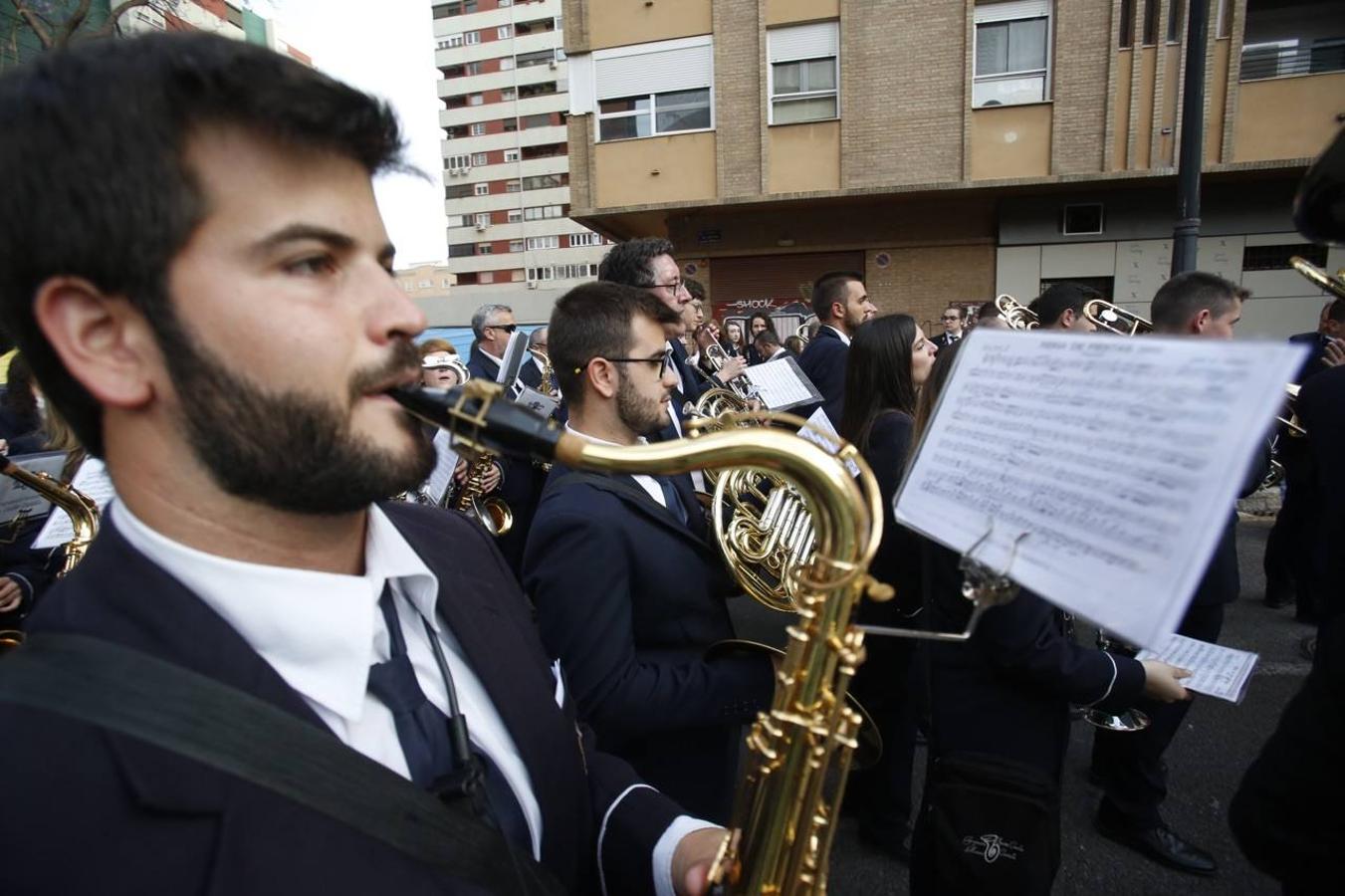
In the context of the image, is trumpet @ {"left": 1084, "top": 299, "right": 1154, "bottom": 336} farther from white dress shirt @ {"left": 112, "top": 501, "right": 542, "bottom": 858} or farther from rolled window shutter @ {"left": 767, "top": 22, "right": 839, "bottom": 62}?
rolled window shutter @ {"left": 767, "top": 22, "right": 839, "bottom": 62}

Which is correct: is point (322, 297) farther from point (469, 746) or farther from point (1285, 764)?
point (1285, 764)

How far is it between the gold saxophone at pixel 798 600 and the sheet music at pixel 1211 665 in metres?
1.43

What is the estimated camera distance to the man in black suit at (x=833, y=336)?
221 inches

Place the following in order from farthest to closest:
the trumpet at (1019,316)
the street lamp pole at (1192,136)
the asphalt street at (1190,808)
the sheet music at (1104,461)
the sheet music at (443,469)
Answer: the trumpet at (1019,316)
the street lamp pole at (1192,136)
the sheet music at (443,469)
the asphalt street at (1190,808)
the sheet music at (1104,461)

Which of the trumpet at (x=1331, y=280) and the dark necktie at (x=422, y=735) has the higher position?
the trumpet at (x=1331, y=280)

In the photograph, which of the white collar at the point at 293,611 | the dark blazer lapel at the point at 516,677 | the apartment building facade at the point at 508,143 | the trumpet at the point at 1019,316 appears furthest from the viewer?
the apartment building facade at the point at 508,143

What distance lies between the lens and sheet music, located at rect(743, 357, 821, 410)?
429 cm

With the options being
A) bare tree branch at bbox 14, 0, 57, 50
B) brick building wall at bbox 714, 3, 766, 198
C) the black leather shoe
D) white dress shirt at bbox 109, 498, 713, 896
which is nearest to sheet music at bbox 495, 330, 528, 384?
white dress shirt at bbox 109, 498, 713, 896

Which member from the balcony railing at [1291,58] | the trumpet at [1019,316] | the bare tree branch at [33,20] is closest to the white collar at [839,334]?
the trumpet at [1019,316]

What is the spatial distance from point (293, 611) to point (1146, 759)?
3453 mm

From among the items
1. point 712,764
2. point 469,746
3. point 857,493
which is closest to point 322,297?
point 469,746

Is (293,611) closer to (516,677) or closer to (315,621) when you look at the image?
(315,621)

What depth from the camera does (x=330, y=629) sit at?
3.70ft

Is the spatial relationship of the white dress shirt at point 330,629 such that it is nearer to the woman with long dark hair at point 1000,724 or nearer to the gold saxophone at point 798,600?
the gold saxophone at point 798,600
